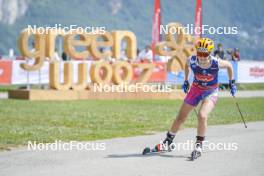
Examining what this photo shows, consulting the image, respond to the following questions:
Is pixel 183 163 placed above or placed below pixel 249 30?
Result: below

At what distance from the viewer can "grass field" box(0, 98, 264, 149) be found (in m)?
15.8

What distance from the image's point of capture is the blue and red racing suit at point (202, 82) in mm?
12883

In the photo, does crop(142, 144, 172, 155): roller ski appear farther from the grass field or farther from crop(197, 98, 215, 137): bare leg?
the grass field

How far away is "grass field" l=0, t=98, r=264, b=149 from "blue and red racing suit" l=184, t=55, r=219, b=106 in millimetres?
2957

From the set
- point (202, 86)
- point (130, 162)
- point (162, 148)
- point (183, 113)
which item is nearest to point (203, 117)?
point (183, 113)

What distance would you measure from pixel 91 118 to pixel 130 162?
8.06 m

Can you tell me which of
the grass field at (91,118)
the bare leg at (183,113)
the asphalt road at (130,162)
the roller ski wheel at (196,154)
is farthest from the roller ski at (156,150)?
the grass field at (91,118)

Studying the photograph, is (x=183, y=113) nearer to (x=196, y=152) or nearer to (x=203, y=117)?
(x=203, y=117)

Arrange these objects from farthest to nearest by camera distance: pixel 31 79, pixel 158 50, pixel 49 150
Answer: pixel 31 79 → pixel 158 50 → pixel 49 150

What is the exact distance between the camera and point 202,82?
12984 millimetres

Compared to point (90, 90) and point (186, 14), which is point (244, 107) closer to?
point (90, 90)

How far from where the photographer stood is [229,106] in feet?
82.9

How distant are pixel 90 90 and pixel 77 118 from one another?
7624 mm

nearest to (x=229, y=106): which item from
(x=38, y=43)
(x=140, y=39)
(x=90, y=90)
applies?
(x=90, y=90)
